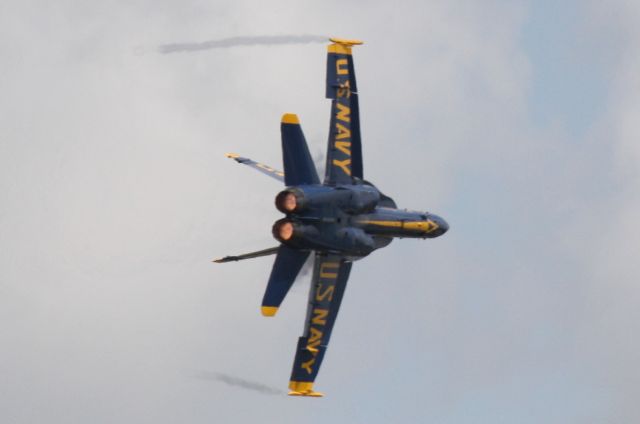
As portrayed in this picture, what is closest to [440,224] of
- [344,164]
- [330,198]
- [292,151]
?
[344,164]

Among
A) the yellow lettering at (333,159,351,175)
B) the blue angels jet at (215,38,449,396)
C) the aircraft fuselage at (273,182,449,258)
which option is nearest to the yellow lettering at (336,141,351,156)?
the blue angels jet at (215,38,449,396)

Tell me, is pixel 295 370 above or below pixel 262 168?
below

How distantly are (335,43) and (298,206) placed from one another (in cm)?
800

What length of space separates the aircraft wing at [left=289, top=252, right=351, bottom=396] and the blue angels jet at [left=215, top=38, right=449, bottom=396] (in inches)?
1.3

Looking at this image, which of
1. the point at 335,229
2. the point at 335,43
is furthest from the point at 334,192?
the point at 335,43

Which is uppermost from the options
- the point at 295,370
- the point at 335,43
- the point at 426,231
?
the point at 335,43

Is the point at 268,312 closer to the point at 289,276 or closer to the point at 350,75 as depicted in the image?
the point at 289,276

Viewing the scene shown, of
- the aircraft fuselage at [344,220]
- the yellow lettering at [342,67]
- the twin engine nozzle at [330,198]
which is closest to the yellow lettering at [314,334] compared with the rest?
the aircraft fuselage at [344,220]

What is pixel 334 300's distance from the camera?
270ft

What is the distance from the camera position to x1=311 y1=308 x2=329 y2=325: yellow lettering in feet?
269

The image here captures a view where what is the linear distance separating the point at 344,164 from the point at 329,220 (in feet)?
9.16

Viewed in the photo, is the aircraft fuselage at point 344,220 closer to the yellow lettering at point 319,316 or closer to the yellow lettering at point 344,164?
the yellow lettering at point 344,164

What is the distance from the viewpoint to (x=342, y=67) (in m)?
82.9

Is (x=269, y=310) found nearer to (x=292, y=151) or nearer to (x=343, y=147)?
(x=292, y=151)
